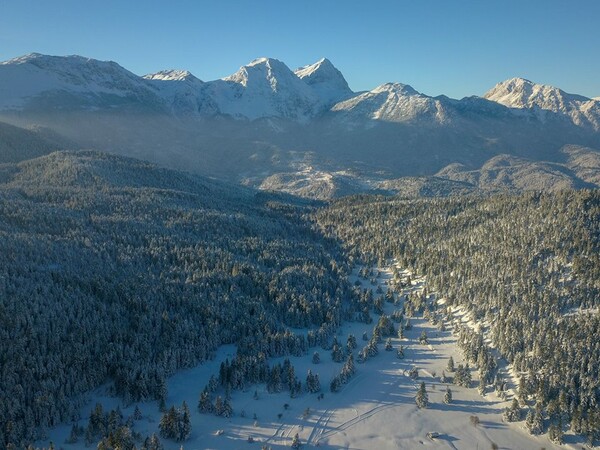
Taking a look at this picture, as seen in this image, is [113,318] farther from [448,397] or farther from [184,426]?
[448,397]

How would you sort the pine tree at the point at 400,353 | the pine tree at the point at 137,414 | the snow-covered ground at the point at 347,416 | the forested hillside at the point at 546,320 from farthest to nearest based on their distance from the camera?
the pine tree at the point at 400,353 → the forested hillside at the point at 546,320 → the pine tree at the point at 137,414 → the snow-covered ground at the point at 347,416

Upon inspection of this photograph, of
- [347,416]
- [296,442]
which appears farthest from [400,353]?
[296,442]

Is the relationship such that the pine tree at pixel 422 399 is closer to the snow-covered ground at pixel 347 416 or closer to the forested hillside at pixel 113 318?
the snow-covered ground at pixel 347 416

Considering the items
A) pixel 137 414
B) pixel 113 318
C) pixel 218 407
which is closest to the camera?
pixel 137 414

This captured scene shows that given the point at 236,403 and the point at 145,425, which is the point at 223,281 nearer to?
the point at 236,403

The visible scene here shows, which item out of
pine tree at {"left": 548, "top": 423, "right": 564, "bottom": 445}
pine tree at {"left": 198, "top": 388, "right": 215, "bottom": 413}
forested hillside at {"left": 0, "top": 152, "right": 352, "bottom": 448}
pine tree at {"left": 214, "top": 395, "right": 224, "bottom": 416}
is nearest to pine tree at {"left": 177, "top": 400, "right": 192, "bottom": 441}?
pine tree at {"left": 198, "top": 388, "right": 215, "bottom": 413}

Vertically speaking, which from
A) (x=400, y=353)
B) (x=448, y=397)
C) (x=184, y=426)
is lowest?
(x=448, y=397)

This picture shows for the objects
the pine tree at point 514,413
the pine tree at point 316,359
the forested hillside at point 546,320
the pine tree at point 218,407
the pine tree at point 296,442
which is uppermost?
the forested hillside at point 546,320

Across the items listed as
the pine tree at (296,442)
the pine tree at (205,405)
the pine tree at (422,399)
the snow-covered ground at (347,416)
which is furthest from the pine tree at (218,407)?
the pine tree at (422,399)
